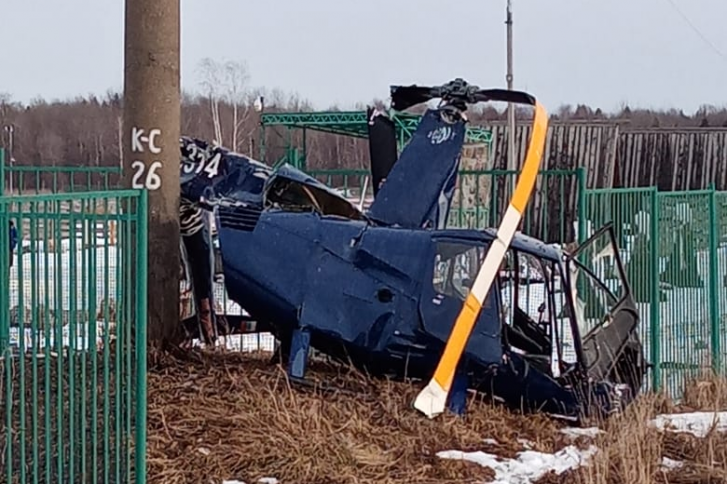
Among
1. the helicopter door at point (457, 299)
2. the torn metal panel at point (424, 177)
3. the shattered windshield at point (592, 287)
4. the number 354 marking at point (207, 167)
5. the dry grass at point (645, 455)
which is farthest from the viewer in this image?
the number 354 marking at point (207, 167)

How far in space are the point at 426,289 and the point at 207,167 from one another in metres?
2.29

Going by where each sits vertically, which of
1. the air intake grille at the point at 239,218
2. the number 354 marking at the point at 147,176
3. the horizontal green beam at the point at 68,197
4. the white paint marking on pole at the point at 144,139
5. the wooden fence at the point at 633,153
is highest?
the wooden fence at the point at 633,153

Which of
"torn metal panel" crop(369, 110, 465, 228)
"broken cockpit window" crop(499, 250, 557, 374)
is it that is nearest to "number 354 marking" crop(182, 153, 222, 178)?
"torn metal panel" crop(369, 110, 465, 228)

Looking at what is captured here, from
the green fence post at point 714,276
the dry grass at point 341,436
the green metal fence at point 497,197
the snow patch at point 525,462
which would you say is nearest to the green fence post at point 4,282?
the dry grass at point 341,436

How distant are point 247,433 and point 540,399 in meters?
2.31

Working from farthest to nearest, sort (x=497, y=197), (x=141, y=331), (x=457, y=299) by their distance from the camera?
(x=497, y=197) → (x=457, y=299) → (x=141, y=331)

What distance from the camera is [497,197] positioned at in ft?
37.7

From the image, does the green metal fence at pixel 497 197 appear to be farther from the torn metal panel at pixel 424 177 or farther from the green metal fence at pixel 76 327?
the green metal fence at pixel 76 327

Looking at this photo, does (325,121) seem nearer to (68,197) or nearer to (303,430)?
(303,430)

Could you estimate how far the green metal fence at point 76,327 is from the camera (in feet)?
15.4

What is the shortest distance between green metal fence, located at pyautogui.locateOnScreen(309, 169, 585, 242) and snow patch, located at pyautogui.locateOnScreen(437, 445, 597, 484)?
9.45 feet

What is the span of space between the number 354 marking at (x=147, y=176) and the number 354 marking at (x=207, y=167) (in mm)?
775

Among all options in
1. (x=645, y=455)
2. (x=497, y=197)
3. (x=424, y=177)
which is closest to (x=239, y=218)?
(x=424, y=177)

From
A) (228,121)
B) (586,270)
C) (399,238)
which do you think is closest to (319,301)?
(399,238)
